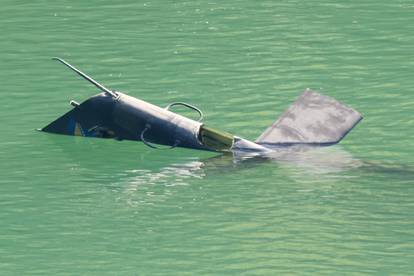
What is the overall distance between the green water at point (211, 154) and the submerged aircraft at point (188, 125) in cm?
21

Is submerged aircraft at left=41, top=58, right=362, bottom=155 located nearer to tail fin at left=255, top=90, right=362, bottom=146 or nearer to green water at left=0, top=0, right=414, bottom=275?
tail fin at left=255, top=90, right=362, bottom=146

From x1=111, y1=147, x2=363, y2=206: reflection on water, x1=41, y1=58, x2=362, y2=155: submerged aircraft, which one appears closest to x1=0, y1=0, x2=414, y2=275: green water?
x1=111, y1=147, x2=363, y2=206: reflection on water

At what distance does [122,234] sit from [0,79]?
10318mm

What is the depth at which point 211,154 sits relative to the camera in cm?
2869

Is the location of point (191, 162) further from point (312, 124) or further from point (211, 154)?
point (312, 124)

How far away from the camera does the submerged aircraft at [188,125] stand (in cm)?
2873

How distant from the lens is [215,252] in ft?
77.0

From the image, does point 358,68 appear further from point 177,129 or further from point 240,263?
point 240,263

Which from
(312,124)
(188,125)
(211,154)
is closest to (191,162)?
(211,154)

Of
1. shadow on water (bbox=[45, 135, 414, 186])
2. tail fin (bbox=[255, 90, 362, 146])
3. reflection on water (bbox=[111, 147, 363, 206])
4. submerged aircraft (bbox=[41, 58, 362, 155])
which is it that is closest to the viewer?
reflection on water (bbox=[111, 147, 363, 206])

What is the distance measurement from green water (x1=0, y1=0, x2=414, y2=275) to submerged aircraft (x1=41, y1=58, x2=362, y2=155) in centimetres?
21

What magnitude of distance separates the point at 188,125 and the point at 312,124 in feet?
6.72

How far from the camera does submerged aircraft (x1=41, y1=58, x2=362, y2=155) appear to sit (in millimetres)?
28734

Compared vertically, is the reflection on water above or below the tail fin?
below
